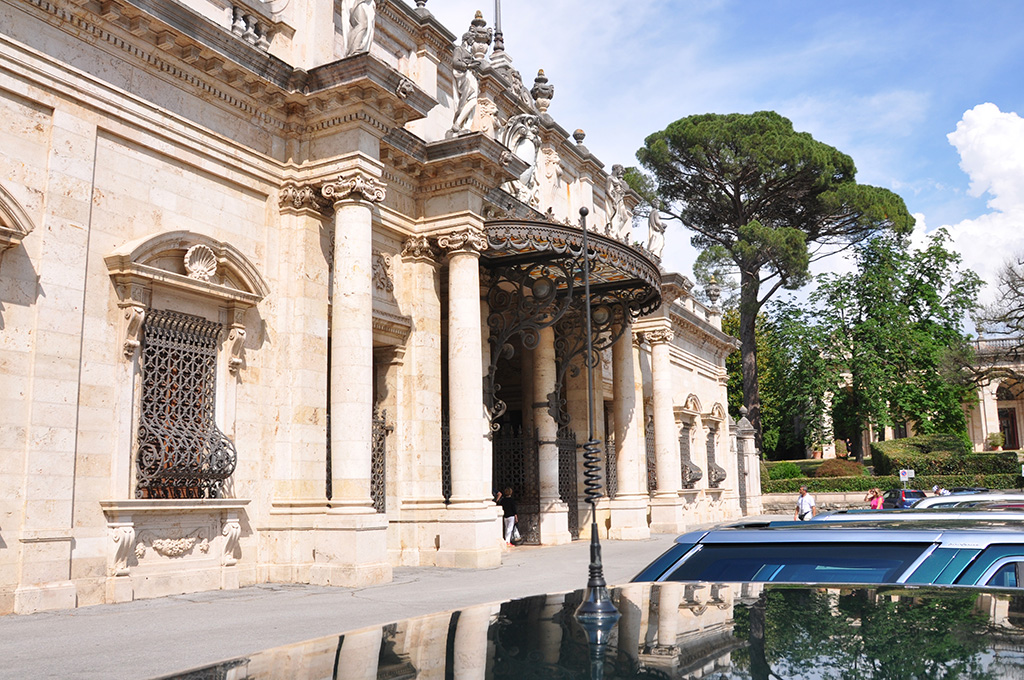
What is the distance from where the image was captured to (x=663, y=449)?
2369 cm

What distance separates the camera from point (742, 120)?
41000 millimetres

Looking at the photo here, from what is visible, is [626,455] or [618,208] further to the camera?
[618,208]

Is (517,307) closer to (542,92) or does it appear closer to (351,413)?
(351,413)

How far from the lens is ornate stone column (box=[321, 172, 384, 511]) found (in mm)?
11578

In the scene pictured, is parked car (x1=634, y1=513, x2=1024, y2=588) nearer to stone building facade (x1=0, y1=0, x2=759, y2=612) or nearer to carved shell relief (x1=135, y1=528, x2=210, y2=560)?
stone building facade (x1=0, y1=0, x2=759, y2=612)

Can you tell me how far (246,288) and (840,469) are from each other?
128 ft

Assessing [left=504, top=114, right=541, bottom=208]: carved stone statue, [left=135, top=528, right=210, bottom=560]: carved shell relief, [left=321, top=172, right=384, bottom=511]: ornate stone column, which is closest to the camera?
[left=135, top=528, right=210, bottom=560]: carved shell relief

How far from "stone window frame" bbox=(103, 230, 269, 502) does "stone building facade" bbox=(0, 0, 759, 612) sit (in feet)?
0.10

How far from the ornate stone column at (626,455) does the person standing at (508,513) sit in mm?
2889

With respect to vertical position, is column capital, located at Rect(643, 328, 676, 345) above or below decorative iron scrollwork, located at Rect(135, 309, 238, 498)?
above

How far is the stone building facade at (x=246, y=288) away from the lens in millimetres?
9211

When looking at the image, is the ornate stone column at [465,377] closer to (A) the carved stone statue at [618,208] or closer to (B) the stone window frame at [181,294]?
(B) the stone window frame at [181,294]

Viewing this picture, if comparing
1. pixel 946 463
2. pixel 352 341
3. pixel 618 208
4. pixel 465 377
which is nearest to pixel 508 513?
pixel 465 377

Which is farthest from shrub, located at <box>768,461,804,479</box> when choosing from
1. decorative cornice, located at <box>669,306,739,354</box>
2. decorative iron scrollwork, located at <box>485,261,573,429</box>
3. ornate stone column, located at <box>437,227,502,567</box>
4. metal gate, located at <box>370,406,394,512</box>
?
metal gate, located at <box>370,406,394,512</box>
